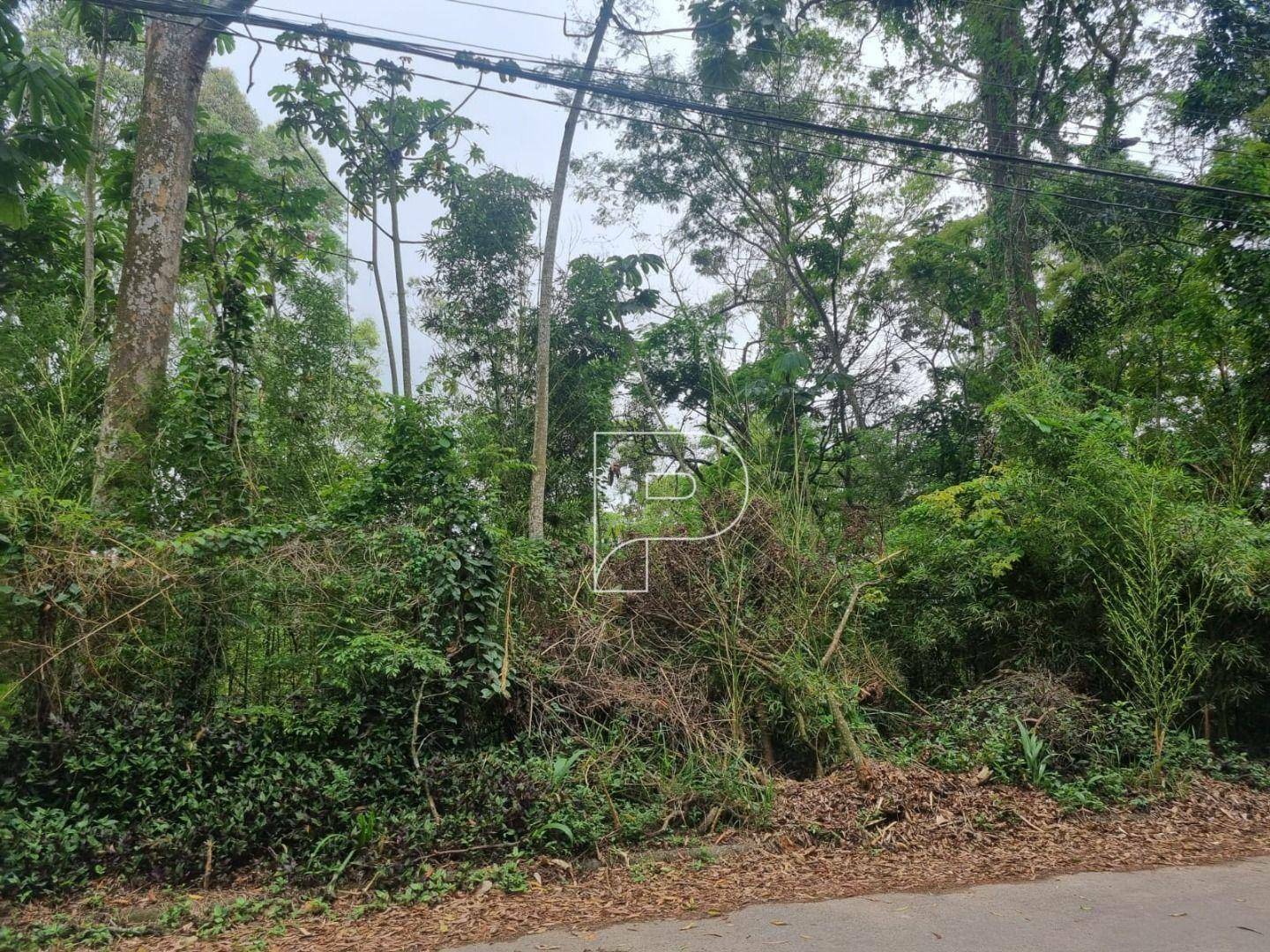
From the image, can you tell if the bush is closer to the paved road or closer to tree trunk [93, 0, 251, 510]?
the paved road

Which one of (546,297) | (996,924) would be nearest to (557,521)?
(546,297)

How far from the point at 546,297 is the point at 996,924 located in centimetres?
771

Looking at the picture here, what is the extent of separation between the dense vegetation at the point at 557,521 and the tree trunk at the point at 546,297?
370 millimetres

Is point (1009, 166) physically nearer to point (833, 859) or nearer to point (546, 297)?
point (546, 297)

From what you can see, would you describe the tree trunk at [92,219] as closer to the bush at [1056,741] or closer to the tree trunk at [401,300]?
the tree trunk at [401,300]

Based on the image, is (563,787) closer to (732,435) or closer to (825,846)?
(825,846)

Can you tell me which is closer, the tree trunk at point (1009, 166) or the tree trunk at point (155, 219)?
the tree trunk at point (155, 219)

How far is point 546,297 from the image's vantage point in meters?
9.27

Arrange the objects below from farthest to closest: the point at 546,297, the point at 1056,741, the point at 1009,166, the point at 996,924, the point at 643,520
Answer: the point at 1009,166 < the point at 546,297 < the point at 643,520 < the point at 1056,741 < the point at 996,924

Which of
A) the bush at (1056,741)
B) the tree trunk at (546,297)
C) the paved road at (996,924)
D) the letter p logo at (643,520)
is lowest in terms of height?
the paved road at (996,924)

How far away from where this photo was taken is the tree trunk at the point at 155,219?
6.68 metres

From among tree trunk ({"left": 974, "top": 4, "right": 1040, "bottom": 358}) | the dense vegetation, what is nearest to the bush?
the dense vegetation

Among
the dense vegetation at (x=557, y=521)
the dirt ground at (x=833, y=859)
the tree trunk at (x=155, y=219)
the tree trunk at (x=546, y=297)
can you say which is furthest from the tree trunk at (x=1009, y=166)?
the tree trunk at (x=155, y=219)

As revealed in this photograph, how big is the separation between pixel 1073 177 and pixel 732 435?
814 centimetres
